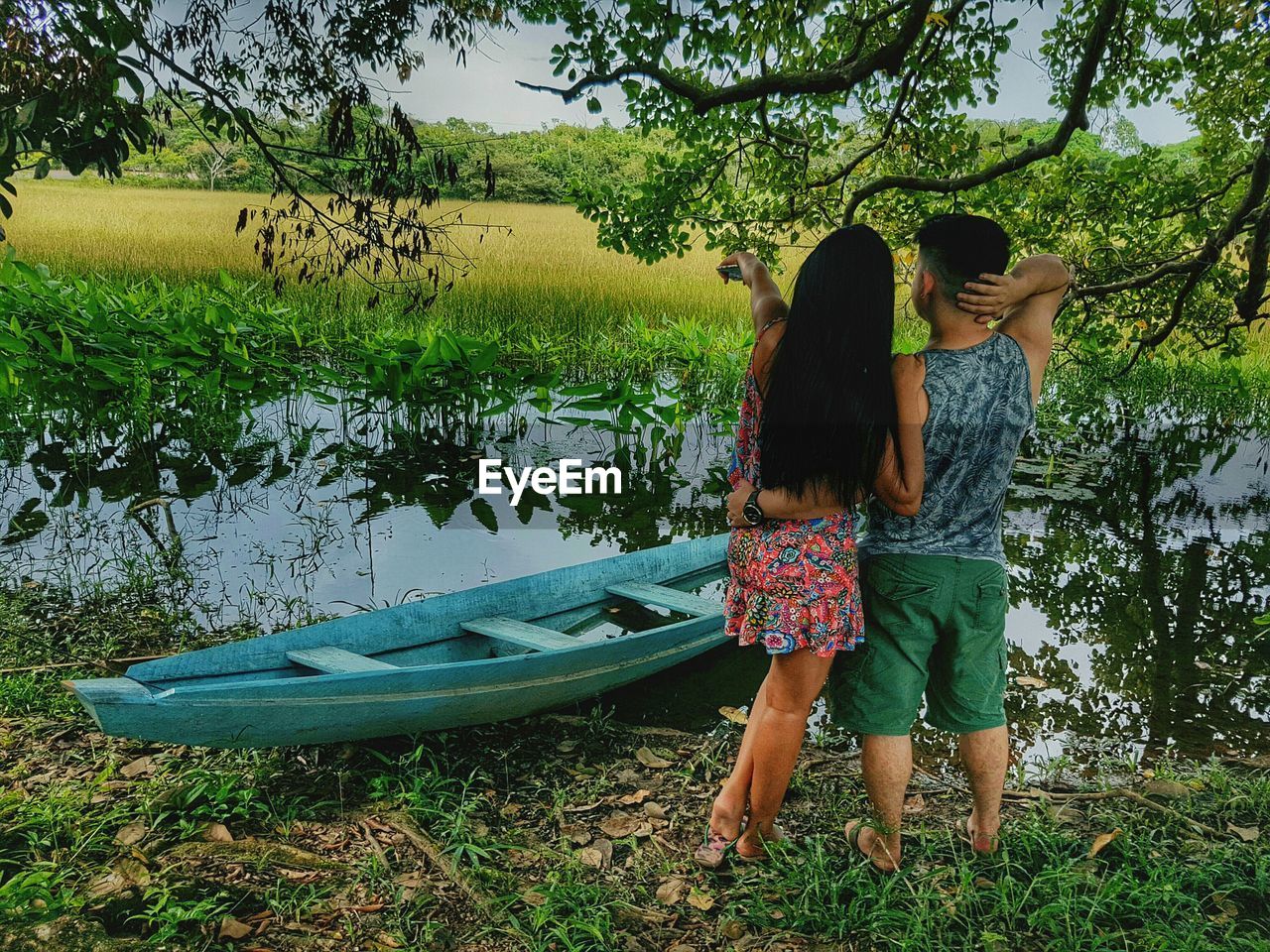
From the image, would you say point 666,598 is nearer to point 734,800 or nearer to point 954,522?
point 734,800

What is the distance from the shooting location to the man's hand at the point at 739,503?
6.87 feet

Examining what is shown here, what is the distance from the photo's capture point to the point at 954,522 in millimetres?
2072

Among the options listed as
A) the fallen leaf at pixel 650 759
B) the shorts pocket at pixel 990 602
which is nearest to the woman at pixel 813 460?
the shorts pocket at pixel 990 602

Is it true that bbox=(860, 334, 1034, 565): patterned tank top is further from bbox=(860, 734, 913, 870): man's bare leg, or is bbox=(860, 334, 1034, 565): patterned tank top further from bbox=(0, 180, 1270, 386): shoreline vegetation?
bbox=(0, 180, 1270, 386): shoreline vegetation

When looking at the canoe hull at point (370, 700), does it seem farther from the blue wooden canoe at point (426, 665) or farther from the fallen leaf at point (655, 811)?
the fallen leaf at point (655, 811)

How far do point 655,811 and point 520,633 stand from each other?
0.90 metres

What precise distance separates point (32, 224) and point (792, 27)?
1650 centimetres

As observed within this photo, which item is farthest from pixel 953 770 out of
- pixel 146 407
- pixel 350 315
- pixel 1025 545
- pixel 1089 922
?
pixel 350 315

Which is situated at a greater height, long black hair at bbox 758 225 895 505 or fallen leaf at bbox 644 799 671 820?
long black hair at bbox 758 225 895 505

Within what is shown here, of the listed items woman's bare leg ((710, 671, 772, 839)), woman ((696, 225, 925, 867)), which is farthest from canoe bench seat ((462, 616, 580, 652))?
woman ((696, 225, 925, 867))

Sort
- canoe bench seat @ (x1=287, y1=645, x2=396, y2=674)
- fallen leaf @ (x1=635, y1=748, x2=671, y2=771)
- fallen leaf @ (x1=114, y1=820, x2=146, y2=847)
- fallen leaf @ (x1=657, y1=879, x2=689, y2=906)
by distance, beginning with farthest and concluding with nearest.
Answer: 1. fallen leaf @ (x1=635, y1=748, x2=671, y2=771)
2. canoe bench seat @ (x1=287, y1=645, x2=396, y2=674)
3. fallen leaf @ (x1=114, y1=820, x2=146, y2=847)
4. fallen leaf @ (x1=657, y1=879, x2=689, y2=906)

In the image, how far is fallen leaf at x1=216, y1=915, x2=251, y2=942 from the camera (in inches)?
81.7

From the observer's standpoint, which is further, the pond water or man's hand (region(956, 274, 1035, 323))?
the pond water

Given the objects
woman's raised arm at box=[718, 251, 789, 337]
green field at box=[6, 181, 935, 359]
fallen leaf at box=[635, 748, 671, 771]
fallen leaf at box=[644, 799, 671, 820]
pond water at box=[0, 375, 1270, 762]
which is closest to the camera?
woman's raised arm at box=[718, 251, 789, 337]
